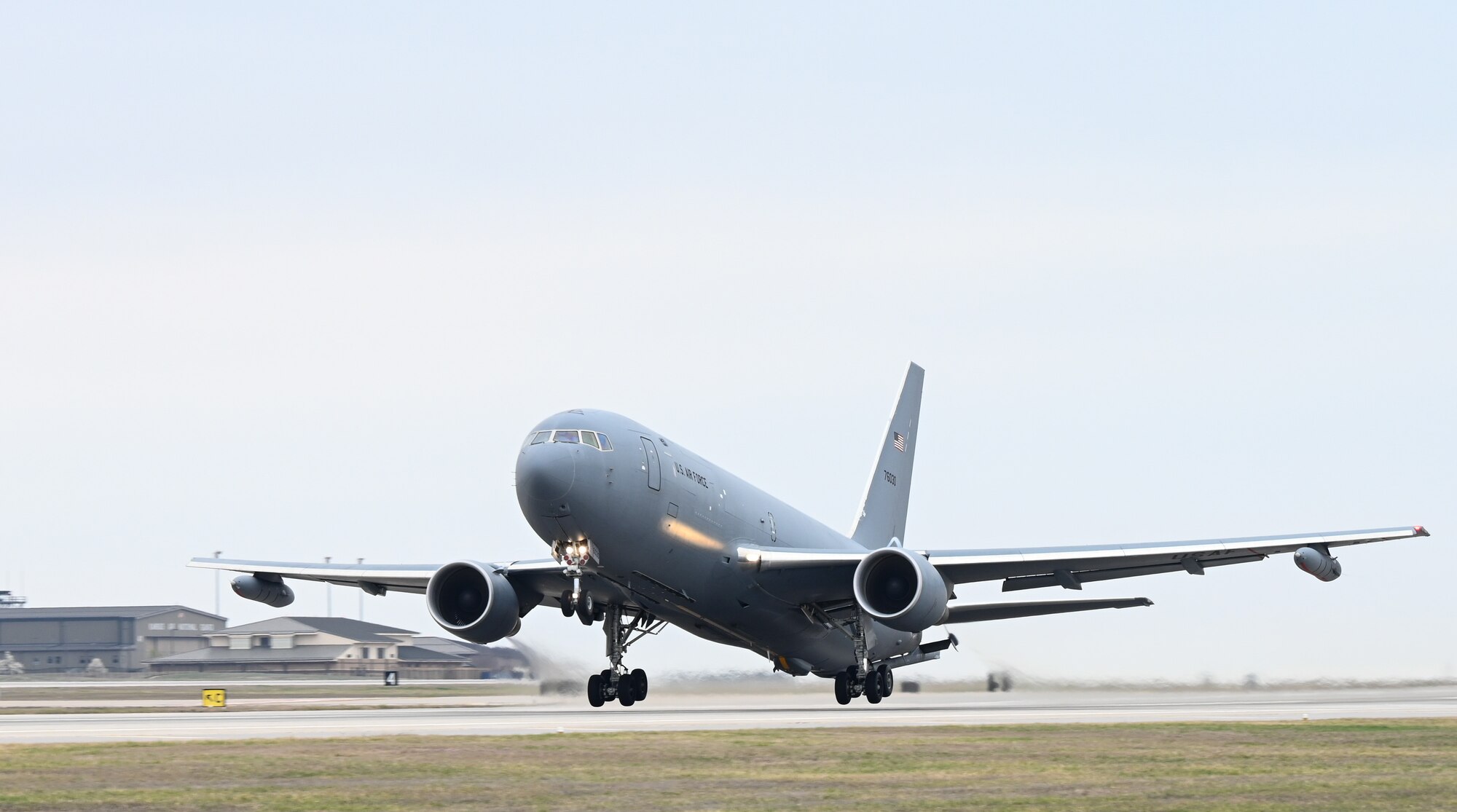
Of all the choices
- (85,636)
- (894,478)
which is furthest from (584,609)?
(85,636)

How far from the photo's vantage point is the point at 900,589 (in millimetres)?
36750

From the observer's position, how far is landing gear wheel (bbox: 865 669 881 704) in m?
41.7

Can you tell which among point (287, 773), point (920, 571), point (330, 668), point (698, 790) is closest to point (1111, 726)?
point (920, 571)

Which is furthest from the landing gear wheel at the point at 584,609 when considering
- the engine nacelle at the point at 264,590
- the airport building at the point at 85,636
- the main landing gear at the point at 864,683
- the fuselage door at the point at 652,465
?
the airport building at the point at 85,636

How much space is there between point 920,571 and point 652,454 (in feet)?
20.8

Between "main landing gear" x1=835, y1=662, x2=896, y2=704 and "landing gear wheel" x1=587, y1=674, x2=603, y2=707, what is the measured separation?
6718 mm

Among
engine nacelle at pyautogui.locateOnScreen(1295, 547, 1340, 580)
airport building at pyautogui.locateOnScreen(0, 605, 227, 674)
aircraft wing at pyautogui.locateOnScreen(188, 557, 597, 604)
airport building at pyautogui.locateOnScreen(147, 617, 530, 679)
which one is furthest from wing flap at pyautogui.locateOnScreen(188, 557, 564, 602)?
airport building at pyautogui.locateOnScreen(0, 605, 227, 674)

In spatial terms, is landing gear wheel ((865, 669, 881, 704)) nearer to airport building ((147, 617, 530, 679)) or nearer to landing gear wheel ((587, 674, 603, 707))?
landing gear wheel ((587, 674, 603, 707))

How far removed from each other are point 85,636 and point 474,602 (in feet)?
306

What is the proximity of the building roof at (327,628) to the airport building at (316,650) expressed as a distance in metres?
Result: 0.05

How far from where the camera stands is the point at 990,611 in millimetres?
45031

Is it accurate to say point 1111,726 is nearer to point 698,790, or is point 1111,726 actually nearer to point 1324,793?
point 1324,793

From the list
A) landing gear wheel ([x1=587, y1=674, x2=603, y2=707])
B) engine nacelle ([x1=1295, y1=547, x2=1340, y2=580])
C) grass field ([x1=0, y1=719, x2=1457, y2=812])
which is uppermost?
engine nacelle ([x1=1295, y1=547, x2=1340, y2=580])

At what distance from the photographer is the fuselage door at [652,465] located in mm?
34219
